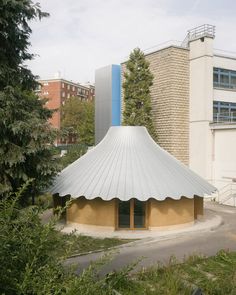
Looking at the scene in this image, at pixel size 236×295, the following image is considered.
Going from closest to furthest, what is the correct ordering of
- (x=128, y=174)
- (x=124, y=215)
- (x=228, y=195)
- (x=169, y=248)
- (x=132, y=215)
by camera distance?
(x=169, y=248)
(x=132, y=215)
(x=124, y=215)
(x=128, y=174)
(x=228, y=195)

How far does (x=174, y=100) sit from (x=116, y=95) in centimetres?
841

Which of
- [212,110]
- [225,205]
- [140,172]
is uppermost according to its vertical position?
[212,110]

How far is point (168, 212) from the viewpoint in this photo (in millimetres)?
20281

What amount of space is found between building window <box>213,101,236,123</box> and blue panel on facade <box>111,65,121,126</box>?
10.4 meters

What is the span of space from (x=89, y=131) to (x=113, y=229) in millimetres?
56559

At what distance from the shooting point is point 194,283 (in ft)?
39.4

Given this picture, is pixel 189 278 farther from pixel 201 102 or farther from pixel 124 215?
pixel 201 102

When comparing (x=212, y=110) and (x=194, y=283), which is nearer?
(x=194, y=283)

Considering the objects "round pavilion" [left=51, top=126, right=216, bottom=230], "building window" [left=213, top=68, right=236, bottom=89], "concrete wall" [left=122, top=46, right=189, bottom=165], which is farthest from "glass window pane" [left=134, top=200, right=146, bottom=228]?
"building window" [left=213, top=68, right=236, bottom=89]

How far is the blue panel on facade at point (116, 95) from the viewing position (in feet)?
132

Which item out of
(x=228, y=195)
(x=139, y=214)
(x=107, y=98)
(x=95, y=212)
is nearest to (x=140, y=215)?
(x=139, y=214)

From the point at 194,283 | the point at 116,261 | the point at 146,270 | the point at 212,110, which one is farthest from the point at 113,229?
the point at 212,110

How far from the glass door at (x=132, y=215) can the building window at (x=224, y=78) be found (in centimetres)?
1810

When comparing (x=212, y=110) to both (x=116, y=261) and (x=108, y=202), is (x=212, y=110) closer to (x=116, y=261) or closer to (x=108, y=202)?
(x=108, y=202)
